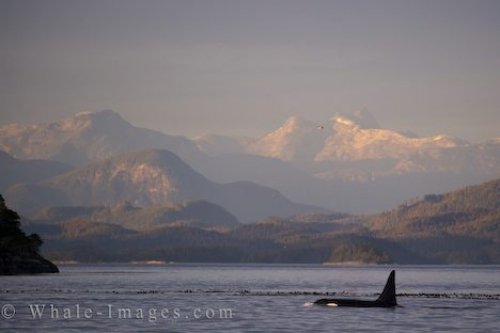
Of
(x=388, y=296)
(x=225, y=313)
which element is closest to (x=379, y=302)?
(x=388, y=296)

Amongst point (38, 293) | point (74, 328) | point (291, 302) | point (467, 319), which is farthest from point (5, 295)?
point (467, 319)

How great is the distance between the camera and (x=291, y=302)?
148 m

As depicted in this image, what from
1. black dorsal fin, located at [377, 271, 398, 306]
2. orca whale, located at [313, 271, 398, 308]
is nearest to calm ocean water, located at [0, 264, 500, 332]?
black dorsal fin, located at [377, 271, 398, 306]

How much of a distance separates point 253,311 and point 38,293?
42555 mm

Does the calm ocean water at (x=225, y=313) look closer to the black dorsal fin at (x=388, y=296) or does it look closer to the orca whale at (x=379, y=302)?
the black dorsal fin at (x=388, y=296)

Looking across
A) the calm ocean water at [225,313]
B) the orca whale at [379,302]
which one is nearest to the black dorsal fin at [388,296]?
the orca whale at [379,302]

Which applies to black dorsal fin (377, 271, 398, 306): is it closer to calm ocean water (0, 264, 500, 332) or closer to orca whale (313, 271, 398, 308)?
orca whale (313, 271, 398, 308)

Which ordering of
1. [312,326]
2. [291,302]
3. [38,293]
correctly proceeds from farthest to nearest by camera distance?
[38,293]
[291,302]
[312,326]

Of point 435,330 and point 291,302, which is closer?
point 435,330

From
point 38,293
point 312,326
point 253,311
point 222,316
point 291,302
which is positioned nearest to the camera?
point 312,326

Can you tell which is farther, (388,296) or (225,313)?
(388,296)

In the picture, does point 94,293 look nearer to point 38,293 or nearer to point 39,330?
point 38,293

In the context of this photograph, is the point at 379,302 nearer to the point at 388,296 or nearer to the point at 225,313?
the point at 388,296

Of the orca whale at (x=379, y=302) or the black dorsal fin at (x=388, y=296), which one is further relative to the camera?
the black dorsal fin at (x=388, y=296)
